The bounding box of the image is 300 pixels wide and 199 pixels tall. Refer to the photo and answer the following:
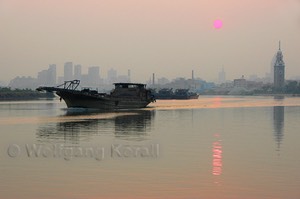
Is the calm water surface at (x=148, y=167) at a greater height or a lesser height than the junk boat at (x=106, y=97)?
lesser

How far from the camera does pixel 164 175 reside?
23.4m

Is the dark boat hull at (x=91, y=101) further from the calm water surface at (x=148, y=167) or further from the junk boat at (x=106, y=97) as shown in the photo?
the calm water surface at (x=148, y=167)

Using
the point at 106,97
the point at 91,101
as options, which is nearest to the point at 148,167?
the point at 91,101

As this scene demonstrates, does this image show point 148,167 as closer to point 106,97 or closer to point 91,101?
point 91,101

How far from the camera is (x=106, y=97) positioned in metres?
102

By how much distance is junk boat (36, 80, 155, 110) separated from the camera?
97375 mm

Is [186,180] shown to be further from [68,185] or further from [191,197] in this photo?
[68,185]

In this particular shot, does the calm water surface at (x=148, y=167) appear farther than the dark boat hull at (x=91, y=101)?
No

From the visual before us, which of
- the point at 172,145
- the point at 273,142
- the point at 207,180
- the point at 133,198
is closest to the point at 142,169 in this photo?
the point at 207,180

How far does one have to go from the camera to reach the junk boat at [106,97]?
9738 cm

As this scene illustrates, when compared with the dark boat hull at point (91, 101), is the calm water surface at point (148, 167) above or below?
below

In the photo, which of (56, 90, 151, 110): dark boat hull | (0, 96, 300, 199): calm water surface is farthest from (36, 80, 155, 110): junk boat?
(0, 96, 300, 199): calm water surface

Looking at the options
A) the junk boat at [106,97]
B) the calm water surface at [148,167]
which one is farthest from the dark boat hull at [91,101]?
the calm water surface at [148,167]

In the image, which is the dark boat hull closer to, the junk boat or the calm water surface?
the junk boat
